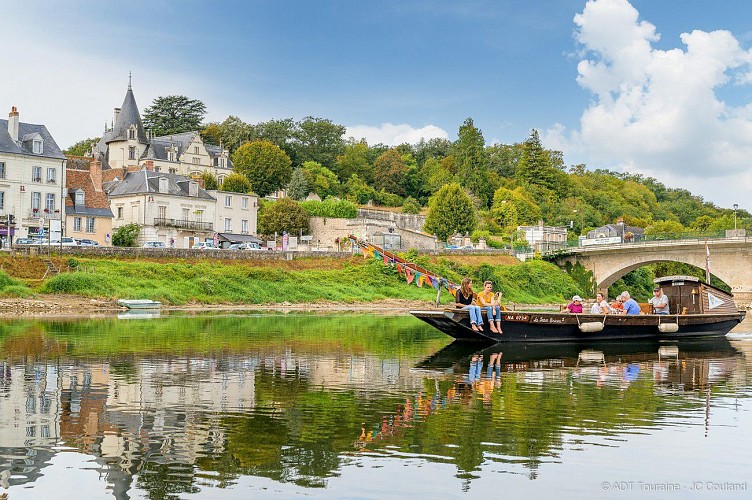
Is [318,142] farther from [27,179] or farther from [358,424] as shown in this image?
[358,424]

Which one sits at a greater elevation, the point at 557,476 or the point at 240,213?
the point at 240,213

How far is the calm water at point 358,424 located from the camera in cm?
1080

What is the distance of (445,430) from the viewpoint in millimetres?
13852

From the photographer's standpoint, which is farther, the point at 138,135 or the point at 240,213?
the point at 138,135

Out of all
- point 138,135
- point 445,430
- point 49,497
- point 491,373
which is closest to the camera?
point 49,497

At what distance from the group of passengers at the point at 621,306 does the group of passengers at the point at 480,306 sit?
14.1 ft

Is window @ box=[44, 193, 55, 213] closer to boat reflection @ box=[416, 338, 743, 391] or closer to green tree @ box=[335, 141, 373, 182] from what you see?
boat reflection @ box=[416, 338, 743, 391]

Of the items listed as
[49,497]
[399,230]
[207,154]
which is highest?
[207,154]

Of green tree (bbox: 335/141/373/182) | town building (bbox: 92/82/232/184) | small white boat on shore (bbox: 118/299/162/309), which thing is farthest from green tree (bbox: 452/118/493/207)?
small white boat on shore (bbox: 118/299/162/309)

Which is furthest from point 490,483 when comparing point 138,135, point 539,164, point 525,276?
point 539,164

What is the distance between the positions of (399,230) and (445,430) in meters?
68.9

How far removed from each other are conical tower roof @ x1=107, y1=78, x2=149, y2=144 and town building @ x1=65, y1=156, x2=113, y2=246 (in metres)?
25.0

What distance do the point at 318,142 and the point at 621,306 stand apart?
88882mm

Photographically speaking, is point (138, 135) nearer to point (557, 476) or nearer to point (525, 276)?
point (525, 276)
